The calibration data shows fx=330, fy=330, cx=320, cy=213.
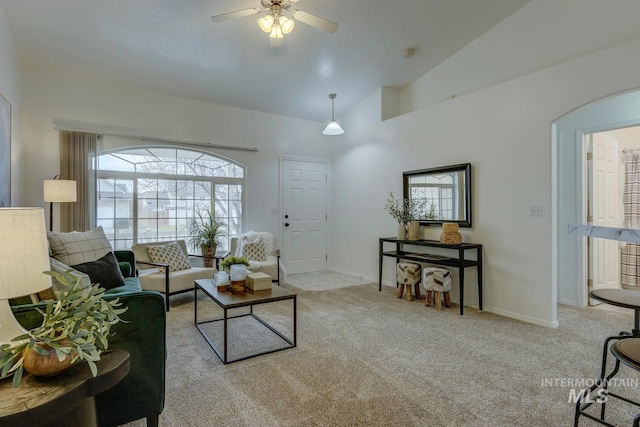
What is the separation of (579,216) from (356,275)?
3.20 m

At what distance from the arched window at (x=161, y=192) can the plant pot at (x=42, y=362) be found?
12.6 feet

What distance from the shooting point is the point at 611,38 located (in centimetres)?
307

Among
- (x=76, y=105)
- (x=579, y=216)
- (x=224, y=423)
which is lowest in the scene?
(x=224, y=423)

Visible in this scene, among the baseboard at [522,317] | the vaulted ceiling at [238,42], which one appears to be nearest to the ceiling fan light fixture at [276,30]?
the vaulted ceiling at [238,42]

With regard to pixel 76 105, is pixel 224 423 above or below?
below

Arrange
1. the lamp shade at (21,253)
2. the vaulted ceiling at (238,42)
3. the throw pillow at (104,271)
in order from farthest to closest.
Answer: the vaulted ceiling at (238,42), the throw pillow at (104,271), the lamp shade at (21,253)

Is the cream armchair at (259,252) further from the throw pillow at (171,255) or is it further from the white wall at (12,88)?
the white wall at (12,88)

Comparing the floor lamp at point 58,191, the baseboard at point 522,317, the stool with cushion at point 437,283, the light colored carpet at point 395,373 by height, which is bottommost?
the light colored carpet at point 395,373

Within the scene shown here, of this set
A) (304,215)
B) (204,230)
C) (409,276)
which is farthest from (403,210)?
→ (204,230)

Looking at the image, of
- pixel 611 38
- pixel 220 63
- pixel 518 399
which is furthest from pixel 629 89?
pixel 220 63

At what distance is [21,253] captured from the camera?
3.53 feet

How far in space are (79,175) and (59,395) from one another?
393cm

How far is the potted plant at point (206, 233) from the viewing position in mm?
4823

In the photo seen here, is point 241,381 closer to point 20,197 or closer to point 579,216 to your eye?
point 20,197
